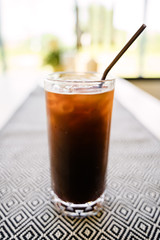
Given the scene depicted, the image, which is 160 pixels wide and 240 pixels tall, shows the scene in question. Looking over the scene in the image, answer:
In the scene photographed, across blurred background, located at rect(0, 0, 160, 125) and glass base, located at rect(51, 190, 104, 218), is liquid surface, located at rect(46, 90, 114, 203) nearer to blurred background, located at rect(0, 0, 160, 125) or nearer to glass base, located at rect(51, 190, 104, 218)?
glass base, located at rect(51, 190, 104, 218)

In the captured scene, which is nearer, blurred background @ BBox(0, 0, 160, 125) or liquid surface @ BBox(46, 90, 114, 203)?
liquid surface @ BBox(46, 90, 114, 203)

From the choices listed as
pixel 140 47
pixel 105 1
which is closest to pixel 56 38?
pixel 105 1

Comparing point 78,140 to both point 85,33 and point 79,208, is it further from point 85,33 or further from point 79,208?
point 85,33

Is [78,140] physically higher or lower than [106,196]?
higher

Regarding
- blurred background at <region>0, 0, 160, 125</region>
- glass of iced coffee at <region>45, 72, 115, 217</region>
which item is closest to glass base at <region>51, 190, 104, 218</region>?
glass of iced coffee at <region>45, 72, 115, 217</region>

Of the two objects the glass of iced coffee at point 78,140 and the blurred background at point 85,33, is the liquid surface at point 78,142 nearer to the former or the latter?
the glass of iced coffee at point 78,140

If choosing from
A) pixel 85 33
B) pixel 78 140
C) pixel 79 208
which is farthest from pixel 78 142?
pixel 85 33

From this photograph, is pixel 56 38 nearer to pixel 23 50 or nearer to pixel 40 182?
pixel 23 50
